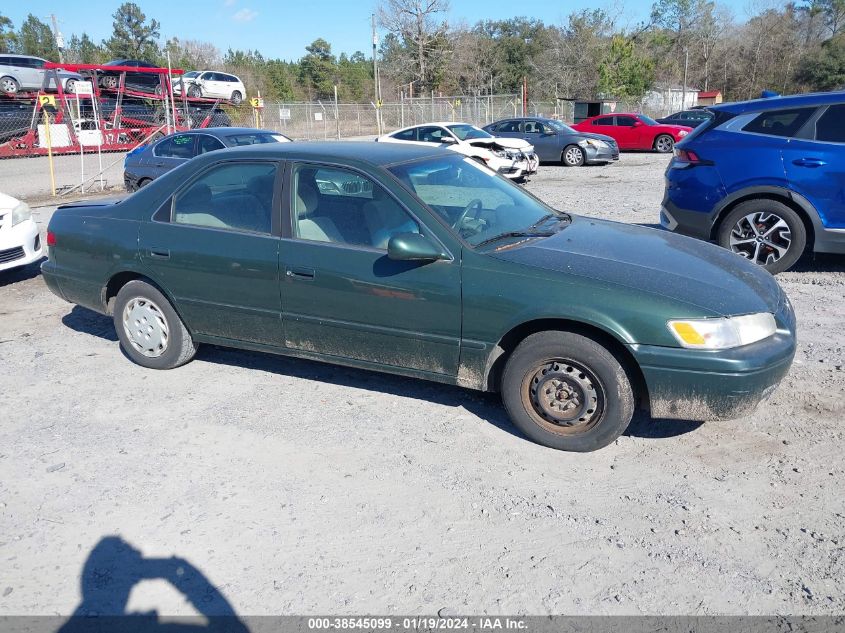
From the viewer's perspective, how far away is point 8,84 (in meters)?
28.5

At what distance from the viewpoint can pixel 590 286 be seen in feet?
12.5

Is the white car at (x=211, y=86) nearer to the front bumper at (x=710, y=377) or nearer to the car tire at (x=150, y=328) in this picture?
the car tire at (x=150, y=328)

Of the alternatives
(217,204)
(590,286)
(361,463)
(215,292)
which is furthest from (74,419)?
(590,286)

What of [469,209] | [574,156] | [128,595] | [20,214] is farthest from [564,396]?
[574,156]

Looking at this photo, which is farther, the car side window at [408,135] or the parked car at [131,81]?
the parked car at [131,81]

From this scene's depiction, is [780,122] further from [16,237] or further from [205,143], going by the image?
[205,143]

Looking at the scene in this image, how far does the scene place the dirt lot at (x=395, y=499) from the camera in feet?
9.64

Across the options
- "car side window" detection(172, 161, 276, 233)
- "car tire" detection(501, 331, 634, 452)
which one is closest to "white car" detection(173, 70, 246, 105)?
"car side window" detection(172, 161, 276, 233)

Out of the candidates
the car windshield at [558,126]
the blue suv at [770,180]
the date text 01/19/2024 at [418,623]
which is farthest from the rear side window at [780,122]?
the car windshield at [558,126]

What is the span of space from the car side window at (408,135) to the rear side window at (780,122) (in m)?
12.0

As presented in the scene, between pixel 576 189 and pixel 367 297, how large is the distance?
12.2 m

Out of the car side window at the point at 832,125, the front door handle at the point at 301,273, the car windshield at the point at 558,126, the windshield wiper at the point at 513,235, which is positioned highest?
the car windshield at the point at 558,126

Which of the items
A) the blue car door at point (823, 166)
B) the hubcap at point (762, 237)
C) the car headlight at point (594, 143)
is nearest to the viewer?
the blue car door at point (823, 166)

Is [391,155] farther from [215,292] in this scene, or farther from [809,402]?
[809,402]
